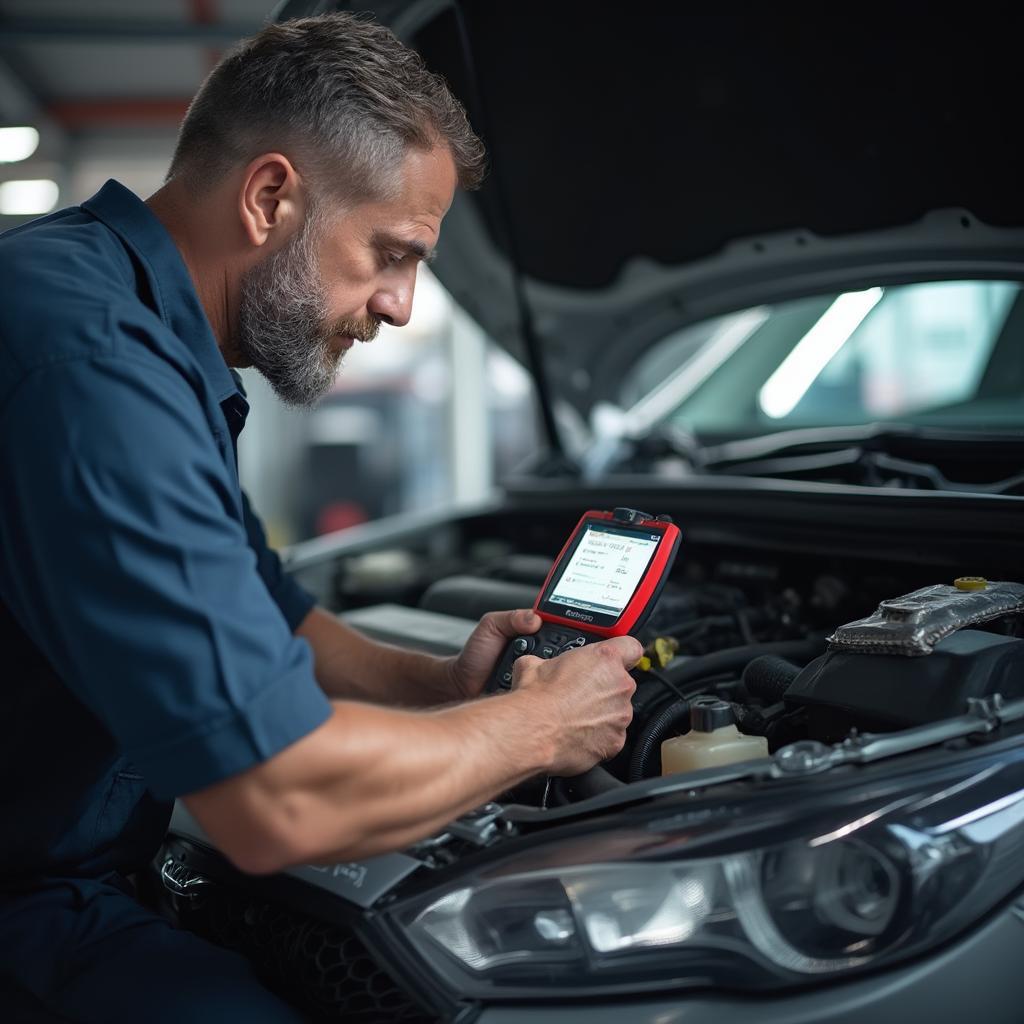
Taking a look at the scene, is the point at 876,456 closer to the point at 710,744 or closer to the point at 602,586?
the point at 602,586

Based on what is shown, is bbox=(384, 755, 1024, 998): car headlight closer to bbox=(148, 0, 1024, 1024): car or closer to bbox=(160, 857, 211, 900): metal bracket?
bbox=(148, 0, 1024, 1024): car

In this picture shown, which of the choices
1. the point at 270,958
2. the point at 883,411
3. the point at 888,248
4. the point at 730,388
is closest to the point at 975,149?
the point at 888,248

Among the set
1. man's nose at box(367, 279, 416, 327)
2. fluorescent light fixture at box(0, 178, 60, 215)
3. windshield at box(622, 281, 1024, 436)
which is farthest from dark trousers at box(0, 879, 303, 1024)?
fluorescent light fixture at box(0, 178, 60, 215)

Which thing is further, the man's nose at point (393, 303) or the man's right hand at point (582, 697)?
the man's nose at point (393, 303)

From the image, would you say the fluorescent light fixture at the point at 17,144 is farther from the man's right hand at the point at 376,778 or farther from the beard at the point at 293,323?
the man's right hand at the point at 376,778

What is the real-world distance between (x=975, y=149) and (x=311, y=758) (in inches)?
53.0

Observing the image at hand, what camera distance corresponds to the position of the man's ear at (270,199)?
1.11 meters

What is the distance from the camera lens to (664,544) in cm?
129

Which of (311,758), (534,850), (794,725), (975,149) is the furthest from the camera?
(975,149)

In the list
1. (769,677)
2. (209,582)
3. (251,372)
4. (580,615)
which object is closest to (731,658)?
(769,677)

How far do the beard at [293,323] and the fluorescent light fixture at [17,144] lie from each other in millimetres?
4884

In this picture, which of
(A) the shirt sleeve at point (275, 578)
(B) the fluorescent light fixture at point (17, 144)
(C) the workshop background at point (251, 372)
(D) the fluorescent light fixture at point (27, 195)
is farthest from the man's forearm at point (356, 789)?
(D) the fluorescent light fixture at point (27, 195)

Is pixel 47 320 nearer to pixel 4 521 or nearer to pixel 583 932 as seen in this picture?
pixel 4 521

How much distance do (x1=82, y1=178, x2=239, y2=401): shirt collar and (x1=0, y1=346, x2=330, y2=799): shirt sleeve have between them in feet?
0.80
